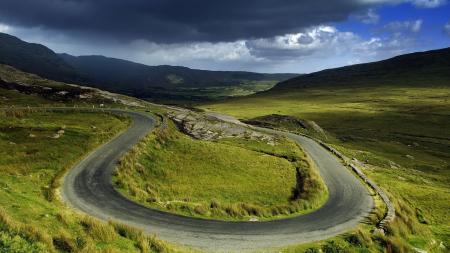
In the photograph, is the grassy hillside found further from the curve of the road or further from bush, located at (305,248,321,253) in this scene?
bush, located at (305,248,321,253)

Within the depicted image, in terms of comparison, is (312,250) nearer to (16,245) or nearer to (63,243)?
(63,243)

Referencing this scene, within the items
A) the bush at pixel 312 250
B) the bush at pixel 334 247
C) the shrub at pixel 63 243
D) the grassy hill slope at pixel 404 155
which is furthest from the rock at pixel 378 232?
the shrub at pixel 63 243

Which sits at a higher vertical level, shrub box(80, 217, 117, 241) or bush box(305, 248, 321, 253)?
shrub box(80, 217, 117, 241)

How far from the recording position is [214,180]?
150 ft

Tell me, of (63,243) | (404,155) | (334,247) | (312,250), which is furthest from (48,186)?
(404,155)

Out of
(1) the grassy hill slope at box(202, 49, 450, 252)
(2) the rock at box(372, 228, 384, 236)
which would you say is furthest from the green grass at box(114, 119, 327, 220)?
(1) the grassy hill slope at box(202, 49, 450, 252)

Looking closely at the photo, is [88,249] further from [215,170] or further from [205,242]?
[215,170]

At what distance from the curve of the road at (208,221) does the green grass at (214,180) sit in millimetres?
1586

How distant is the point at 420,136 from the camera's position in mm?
138750

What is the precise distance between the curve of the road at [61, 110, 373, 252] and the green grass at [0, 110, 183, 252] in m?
2.28

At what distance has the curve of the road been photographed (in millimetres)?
28109

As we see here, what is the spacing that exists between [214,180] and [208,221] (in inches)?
551

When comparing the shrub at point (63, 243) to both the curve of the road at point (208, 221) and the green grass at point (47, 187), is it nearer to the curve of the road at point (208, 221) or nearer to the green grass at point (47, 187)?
the green grass at point (47, 187)

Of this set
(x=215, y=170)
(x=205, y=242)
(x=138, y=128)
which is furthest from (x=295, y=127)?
(x=205, y=242)
